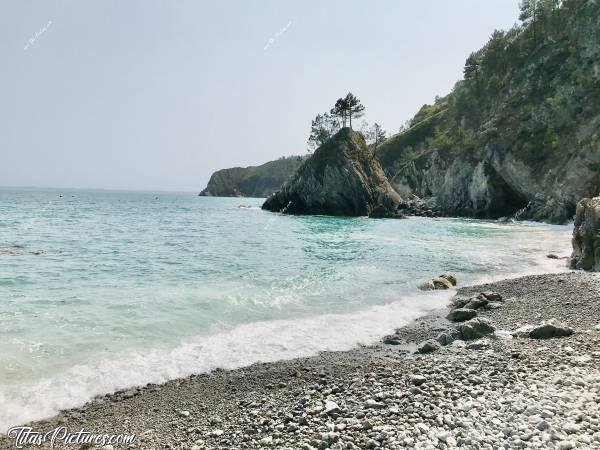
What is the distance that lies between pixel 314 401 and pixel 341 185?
307 feet

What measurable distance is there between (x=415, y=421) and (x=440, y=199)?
336 ft

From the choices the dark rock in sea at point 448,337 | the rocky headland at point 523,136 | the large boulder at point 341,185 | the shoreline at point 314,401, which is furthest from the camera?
the large boulder at point 341,185

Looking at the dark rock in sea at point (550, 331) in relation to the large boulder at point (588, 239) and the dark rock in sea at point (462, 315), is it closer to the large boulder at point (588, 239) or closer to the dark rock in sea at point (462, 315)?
the dark rock in sea at point (462, 315)

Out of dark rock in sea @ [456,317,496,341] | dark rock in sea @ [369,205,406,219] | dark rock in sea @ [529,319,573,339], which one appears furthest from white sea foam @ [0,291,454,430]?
dark rock in sea @ [369,205,406,219]

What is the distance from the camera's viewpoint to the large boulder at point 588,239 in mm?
26520

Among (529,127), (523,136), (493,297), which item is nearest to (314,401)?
(493,297)

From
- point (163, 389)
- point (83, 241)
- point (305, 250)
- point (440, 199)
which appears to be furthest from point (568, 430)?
point (440, 199)

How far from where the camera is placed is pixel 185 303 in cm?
1966

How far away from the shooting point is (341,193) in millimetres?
101562

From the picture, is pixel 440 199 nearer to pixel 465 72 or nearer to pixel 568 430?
pixel 465 72

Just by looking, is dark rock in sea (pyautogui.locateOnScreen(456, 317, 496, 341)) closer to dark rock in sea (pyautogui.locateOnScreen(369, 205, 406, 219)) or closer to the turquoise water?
the turquoise water

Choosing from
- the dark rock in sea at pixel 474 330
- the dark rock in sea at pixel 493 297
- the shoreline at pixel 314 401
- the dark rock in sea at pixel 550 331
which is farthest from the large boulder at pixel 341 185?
the shoreline at pixel 314 401

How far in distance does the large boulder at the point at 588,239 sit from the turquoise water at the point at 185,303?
Answer: 1.51 metres

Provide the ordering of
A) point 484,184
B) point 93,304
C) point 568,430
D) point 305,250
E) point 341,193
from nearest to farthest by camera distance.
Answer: point 568,430
point 93,304
point 305,250
point 484,184
point 341,193
